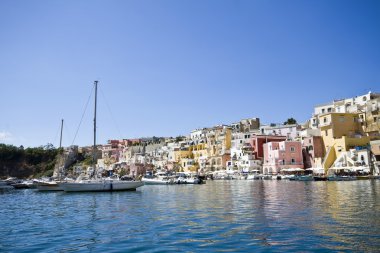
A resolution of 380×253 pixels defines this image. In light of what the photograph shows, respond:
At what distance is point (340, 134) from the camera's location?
7050cm

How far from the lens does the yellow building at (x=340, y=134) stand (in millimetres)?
67238

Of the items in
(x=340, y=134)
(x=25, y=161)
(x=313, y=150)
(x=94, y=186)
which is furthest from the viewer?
(x=25, y=161)

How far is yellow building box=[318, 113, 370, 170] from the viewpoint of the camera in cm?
6724

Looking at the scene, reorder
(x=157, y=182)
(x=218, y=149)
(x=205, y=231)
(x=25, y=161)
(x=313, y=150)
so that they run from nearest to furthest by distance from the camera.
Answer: (x=205, y=231), (x=157, y=182), (x=313, y=150), (x=218, y=149), (x=25, y=161)

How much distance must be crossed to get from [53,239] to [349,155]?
61.0 m

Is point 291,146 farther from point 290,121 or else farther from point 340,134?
point 290,121

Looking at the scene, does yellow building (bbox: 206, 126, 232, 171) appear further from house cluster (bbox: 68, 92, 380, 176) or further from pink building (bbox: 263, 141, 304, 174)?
pink building (bbox: 263, 141, 304, 174)

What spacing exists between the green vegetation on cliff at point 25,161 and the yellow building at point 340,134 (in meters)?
93.8

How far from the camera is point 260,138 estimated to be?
85875mm

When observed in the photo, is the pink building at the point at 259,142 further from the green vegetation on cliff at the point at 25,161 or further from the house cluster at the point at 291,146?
the green vegetation on cliff at the point at 25,161

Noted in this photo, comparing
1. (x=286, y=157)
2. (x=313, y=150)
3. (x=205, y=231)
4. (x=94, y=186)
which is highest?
(x=313, y=150)

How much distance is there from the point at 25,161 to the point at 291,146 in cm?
10189

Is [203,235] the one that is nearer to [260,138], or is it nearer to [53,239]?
[53,239]

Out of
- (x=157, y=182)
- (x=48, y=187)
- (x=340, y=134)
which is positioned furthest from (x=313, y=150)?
(x=48, y=187)
